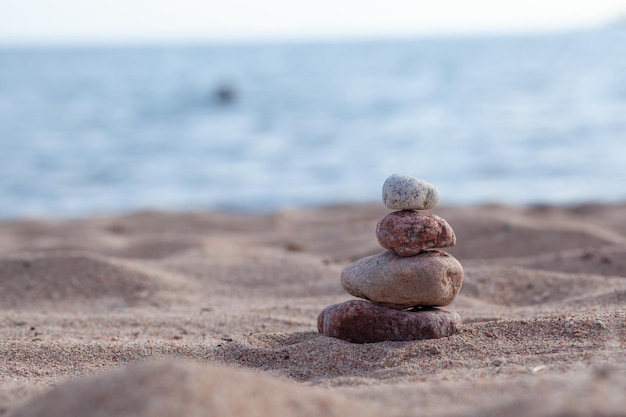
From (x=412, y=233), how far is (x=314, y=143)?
1525cm

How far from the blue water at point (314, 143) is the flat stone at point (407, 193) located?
8.35 m

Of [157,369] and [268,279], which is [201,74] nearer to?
[268,279]

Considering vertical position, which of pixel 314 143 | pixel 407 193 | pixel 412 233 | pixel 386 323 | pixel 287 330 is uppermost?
pixel 314 143

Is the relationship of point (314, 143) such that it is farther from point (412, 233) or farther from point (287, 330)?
point (412, 233)

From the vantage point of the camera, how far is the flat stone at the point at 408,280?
3.67 meters

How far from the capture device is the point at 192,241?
24.9 feet

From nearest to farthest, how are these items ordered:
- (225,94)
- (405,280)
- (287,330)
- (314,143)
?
1. (405,280)
2. (287,330)
3. (314,143)
4. (225,94)

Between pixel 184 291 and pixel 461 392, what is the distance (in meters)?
3.65

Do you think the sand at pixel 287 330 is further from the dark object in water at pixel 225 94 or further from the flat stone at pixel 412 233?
the dark object in water at pixel 225 94

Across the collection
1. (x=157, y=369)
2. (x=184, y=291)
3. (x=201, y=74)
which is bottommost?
(x=184, y=291)

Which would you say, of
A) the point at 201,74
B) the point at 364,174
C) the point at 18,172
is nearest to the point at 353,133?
the point at 364,174

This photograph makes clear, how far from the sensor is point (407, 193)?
12.1 ft

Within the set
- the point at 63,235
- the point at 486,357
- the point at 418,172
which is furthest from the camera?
the point at 418,172

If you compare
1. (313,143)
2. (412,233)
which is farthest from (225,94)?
(412,233)
